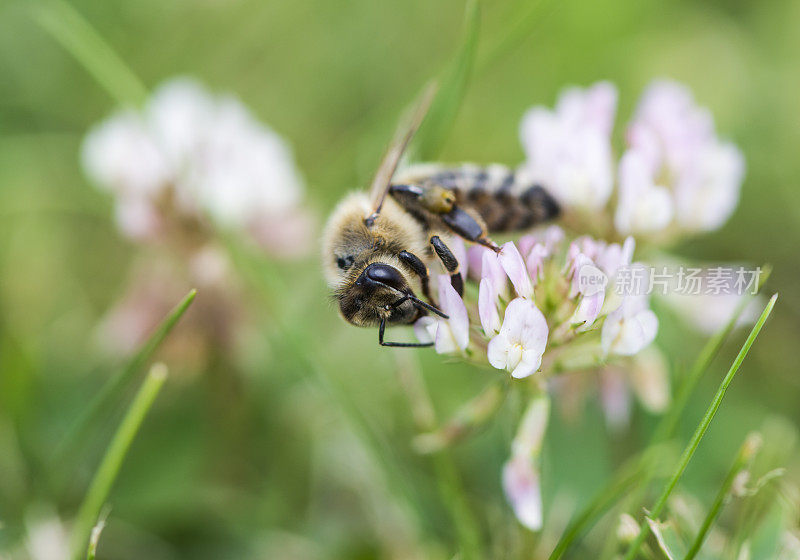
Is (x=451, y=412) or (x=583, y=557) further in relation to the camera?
(x=451, y=412)

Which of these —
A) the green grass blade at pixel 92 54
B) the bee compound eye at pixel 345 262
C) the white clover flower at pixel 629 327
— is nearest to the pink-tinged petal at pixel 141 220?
the green grass blade at pixel 92 54

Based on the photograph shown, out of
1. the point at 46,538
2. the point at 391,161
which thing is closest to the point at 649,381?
the point at 391,161

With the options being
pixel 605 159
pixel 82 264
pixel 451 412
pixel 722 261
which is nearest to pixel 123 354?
pixel 82 264

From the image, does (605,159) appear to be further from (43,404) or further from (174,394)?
(43,404)

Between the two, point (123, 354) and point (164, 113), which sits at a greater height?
point (164, 113)

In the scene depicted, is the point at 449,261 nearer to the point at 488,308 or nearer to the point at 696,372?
the point at 488,308

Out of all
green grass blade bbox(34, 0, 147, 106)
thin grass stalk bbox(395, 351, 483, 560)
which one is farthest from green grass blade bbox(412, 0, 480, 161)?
green grass blade bbox(34, 0, 147, 106)

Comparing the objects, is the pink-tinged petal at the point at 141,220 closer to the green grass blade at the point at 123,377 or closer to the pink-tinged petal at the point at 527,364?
the green grass blade at the point at 123,377
